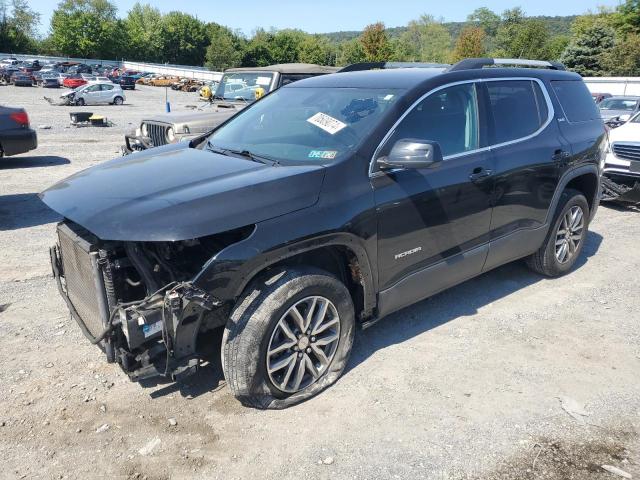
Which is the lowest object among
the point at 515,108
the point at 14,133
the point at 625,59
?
the point at 14,133

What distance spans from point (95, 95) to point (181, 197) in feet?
107

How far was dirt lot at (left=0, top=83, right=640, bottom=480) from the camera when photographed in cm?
286

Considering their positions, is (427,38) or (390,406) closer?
(390,406)

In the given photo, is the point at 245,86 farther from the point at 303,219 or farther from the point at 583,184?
the point at 303,219

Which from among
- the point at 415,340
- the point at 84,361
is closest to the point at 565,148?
the point at 415,340

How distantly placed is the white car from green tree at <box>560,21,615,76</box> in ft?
139

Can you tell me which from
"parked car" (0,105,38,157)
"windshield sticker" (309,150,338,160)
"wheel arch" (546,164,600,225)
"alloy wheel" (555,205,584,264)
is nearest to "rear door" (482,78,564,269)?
"wheel arch" (546,164,600,225)

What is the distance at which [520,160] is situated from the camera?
14.3 ft

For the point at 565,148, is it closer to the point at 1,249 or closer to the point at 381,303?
the point at 381,303

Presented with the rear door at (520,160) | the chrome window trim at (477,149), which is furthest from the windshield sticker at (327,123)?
the rear door at (520,160)

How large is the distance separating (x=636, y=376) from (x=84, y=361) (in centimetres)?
382

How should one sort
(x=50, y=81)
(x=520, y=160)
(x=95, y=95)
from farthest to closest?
(x=50, y=81) < (x=95, y=95) < (x=520, y=160)

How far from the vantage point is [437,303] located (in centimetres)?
Answer: 476

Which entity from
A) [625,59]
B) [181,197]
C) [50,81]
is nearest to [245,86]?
[181,197]
